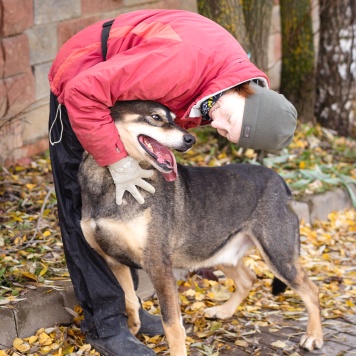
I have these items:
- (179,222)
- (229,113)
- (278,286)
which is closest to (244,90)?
A: (229,113)

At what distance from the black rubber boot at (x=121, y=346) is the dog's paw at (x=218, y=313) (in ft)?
2.76

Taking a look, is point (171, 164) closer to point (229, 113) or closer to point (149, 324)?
point (229, 113)

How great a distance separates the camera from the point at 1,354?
15.8ft

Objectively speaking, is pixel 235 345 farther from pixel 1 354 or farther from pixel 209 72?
pixel 209 72

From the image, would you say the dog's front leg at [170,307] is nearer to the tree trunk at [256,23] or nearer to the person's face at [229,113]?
the person's face at [229,113]

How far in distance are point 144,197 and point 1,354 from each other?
54.4 inches

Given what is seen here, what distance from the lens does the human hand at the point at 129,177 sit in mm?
4430

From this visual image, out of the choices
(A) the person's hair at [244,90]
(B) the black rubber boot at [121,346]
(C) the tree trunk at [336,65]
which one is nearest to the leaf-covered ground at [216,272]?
(B) the black rubber boot at [121,346]

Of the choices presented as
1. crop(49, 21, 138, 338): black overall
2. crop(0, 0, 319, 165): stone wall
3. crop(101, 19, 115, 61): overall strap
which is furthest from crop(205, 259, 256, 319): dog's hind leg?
crop(0, 0, 319, 165): stone wall

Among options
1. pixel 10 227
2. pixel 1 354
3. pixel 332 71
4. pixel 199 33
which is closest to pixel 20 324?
pixel 1 354

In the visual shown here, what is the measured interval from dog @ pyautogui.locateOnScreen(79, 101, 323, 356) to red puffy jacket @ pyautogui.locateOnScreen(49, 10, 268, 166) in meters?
0.18

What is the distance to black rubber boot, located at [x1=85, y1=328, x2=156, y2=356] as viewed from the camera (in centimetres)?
486

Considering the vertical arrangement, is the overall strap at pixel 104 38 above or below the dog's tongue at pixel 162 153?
above

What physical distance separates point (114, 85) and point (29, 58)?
3388 millimetres
